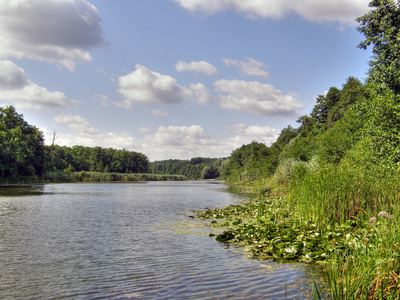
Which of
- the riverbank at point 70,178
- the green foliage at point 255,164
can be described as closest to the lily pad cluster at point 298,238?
the green foliage at point 255,164

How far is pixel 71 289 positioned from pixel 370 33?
28.2 metres

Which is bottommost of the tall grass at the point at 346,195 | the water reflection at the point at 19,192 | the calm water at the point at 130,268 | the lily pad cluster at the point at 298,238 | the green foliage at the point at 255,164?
the water reflection at the point at 19,192

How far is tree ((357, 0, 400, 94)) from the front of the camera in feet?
69.8

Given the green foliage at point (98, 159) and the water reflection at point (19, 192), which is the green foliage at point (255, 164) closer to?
the water reflection at point (19, 192)

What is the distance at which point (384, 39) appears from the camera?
75.2ft

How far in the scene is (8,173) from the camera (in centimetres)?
6400

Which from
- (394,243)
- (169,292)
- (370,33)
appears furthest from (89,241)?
(370,33)

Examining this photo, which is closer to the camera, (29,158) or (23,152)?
(23,152)

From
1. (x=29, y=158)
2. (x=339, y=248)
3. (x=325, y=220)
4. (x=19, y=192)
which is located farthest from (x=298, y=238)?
(x=29, y=158)

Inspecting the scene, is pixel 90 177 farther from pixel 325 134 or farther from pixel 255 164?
pixel 325 134

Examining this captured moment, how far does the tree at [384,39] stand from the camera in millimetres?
21281

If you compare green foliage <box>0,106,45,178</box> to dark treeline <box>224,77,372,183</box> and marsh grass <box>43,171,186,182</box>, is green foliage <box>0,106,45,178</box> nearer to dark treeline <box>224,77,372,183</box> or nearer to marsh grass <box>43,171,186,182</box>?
marsh grass <box>43,171,186,182</box>

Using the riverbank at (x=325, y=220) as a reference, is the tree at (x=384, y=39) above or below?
above

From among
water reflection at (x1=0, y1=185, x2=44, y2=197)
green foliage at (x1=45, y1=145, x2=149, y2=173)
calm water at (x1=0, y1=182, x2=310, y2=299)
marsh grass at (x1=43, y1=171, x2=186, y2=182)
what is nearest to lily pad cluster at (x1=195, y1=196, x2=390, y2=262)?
calm water at (x1=0, y1=182, x2=310, y2=299)
